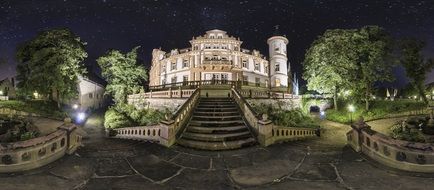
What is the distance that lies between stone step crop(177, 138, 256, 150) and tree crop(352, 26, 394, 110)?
21969 mm

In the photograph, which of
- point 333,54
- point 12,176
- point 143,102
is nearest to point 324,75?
point 333,54

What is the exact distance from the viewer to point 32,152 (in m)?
7.50

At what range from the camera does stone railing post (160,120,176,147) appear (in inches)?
432

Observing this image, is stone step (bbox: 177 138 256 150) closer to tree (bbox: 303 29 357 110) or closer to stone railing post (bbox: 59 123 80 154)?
stone railing post (bbox: 59 123 80 154)

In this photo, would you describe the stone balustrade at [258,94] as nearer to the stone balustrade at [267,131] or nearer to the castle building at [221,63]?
the stone balustrade at [267,131]

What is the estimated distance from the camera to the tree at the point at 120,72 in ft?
99.6

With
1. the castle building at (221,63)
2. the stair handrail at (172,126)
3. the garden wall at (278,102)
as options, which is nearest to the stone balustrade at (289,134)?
the stair handrail at (172,126)

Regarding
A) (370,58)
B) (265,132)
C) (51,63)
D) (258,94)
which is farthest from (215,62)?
(265,132)

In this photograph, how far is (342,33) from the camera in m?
27.8

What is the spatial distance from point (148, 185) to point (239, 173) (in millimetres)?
2918

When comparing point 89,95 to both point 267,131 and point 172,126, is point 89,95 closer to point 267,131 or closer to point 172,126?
point 172,126

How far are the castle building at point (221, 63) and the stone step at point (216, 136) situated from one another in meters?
25.8

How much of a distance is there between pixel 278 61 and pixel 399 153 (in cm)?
4092

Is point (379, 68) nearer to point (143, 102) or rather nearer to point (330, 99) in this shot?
point (330, 99)
